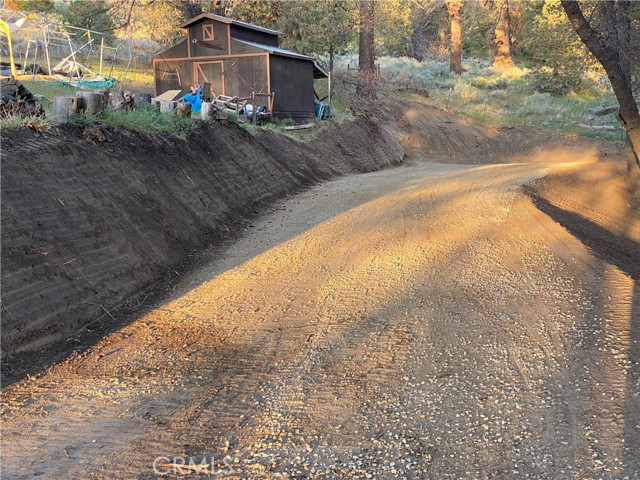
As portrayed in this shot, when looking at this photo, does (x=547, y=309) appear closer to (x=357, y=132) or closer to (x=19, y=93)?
(x=19, y=93)

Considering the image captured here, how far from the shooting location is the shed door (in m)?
24.7

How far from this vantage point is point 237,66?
24.0 m

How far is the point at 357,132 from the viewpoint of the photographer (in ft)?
85.5

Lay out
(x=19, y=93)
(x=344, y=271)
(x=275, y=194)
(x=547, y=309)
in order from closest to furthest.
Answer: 1. (x=547, y=309)
2. (x=344, y=271)
3. (x=19, y=93)
4. (x=275, y=194)

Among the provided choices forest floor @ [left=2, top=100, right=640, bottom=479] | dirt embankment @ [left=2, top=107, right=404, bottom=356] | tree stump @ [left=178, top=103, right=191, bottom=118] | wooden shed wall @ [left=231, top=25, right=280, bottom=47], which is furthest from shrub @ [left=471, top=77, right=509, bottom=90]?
forest floor @ [left=2, top=100, right=640, bottom=479]

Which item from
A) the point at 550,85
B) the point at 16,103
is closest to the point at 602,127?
the point at 550,85

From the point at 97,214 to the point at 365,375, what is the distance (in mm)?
4671

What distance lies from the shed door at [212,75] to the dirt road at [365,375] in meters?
17.1

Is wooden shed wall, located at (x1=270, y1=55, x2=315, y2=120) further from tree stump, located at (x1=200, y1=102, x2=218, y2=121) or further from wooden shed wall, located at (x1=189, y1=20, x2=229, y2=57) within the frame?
tree stump, located at (x1=200, y1=102, x2=218, y2=121)

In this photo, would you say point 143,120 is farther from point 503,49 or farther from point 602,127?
point 503,49

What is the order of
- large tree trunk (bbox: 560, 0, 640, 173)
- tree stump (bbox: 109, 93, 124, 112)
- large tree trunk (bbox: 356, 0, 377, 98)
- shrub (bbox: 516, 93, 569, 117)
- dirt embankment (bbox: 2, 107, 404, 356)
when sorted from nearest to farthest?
1. dirt embankment (bbox: 2, 107, 404, 356)
2. tree stump (bbox: 109, 93, 124, 112)
3. large tree trunk (bbox: 560, 0, 640, 173)
4. large tree trunk (bbox: 356, 0, 377, 98)
5. shrub (bbox: 516, 93, 569, 117)

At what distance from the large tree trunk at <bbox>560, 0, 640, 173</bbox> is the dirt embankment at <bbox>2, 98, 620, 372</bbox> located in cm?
827

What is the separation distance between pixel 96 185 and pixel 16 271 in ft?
8.59

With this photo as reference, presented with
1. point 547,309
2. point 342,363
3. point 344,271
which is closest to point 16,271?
point 342,363
